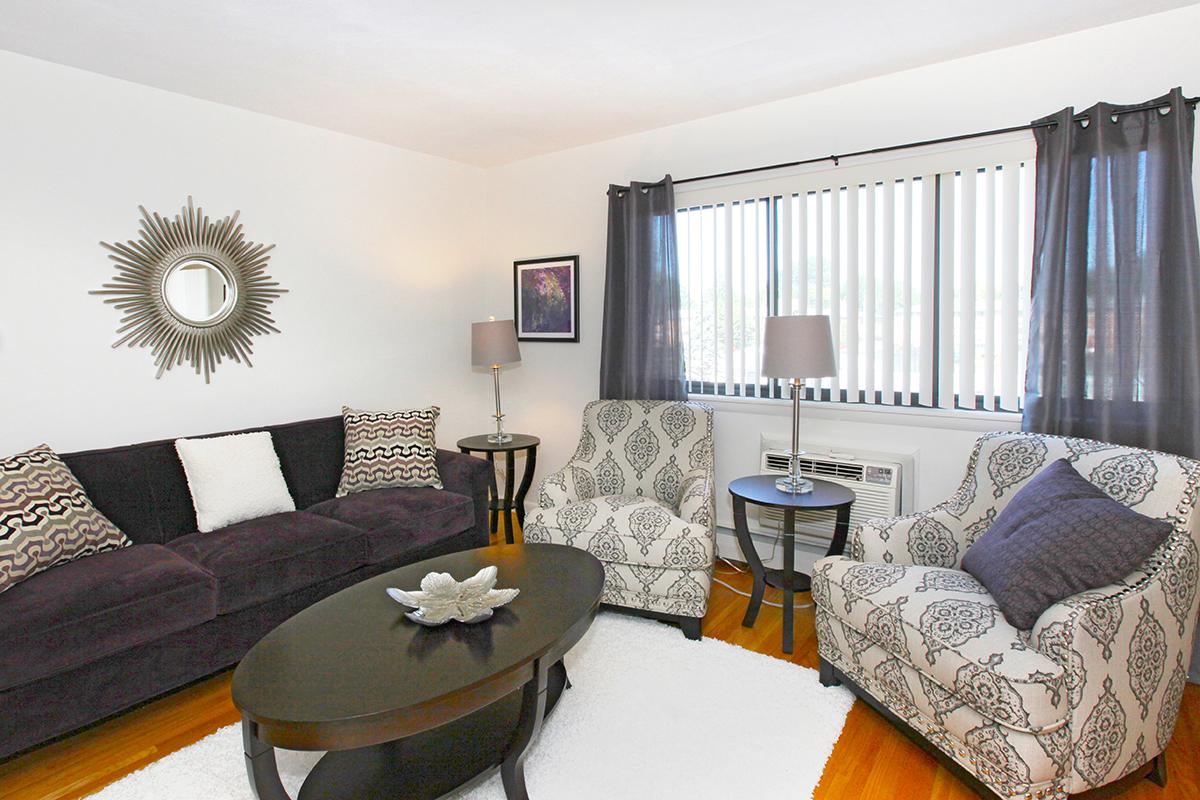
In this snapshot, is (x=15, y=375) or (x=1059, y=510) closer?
(x=1059, y=510)

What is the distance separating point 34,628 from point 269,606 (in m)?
0.77

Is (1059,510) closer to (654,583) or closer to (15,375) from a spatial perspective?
(654,583)

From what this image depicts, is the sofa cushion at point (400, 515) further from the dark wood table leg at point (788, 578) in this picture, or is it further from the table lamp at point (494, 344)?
the dark wood table leg at point (788, 578)

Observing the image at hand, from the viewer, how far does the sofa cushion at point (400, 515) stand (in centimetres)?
304

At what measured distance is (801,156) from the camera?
337cm

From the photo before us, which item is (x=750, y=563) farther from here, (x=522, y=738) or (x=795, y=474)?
(x=522, y=738)

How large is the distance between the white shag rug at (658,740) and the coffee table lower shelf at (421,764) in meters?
0.08

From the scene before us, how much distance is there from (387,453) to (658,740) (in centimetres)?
211

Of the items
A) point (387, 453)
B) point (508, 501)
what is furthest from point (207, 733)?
point (508, 501)

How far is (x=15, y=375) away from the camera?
2.74m

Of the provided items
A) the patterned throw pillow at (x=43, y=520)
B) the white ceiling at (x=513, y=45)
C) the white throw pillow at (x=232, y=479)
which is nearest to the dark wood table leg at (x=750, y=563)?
the white ceiling at (x=513, y=45)

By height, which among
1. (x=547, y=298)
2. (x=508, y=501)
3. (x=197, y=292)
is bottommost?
(x=508, y=501)

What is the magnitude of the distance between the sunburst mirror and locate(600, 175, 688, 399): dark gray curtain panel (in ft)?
6.35

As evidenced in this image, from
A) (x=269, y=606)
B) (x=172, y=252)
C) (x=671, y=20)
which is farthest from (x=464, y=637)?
(x=172, y=252)
